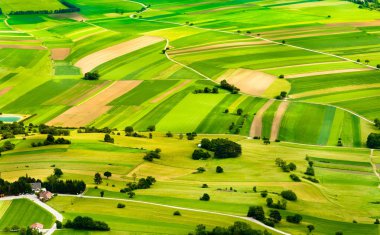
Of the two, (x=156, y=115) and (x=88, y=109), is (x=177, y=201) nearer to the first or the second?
(x=156, y=115)

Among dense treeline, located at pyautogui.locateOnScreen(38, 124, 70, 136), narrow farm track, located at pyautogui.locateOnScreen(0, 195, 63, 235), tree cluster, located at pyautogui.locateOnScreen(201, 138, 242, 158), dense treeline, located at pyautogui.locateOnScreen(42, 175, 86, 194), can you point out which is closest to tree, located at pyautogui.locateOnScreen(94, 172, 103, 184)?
dense treeline, located at pyautogui.locateOnScreen(42, 175, 86, 194)

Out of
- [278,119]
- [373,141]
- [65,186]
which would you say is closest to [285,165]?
[373,141]

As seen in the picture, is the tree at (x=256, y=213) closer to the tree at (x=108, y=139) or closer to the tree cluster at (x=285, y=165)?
the tree cluster at (x=285, y=165)

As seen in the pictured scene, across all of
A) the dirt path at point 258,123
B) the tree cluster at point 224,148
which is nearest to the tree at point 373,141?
the dirt path at point 258,123

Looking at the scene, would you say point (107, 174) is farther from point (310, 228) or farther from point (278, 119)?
point (278, 119)

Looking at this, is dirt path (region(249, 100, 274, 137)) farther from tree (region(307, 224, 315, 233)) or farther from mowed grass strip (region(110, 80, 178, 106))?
tree (region(307, 224, 315, 233))

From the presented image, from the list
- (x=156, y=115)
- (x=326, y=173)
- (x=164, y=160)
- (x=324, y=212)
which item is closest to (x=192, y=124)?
(x=156, y=115)
